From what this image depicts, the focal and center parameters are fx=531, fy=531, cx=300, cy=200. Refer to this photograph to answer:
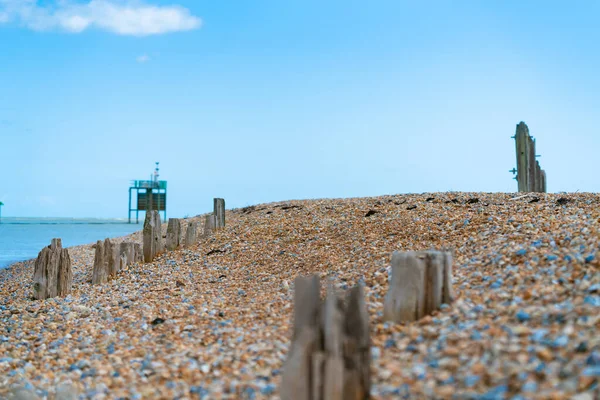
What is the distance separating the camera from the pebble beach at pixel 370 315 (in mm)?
3285

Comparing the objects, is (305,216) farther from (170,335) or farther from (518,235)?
(170,335)

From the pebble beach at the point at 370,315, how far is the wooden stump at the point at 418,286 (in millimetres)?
128

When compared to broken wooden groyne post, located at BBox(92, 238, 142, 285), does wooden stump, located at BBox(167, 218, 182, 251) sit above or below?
above

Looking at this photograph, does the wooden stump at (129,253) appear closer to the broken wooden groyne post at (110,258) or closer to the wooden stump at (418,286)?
the broken wooden groyne post at (110,258)

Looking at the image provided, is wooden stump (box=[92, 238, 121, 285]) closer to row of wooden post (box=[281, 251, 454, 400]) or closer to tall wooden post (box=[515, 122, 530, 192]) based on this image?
row of wooden post (box=[281, 251, 454, 400])

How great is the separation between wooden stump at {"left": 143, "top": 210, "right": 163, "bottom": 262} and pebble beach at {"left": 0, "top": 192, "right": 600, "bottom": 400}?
12.2 inches

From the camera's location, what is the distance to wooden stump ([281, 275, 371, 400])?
3.04 meters

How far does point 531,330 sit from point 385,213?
290 inches

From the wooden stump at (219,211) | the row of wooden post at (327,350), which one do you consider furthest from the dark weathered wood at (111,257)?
the row of wooden post at (327,350)

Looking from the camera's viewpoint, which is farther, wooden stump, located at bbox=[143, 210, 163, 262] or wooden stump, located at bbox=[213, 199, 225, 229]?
wooden stump, located at bbox=[213, 199, 225, 229]

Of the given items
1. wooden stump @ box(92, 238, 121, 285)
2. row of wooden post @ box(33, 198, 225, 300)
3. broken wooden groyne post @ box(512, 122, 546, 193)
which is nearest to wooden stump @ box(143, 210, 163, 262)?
row of wooden post @ box(33, 198, 225, 300)

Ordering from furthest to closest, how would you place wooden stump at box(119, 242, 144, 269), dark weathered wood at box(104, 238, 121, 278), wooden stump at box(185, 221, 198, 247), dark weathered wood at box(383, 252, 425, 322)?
wooden stump at box(185, 221, 198, 247), wooden stump at box(119, 242, 144, 269), dark weathered wood at box(104, 238, 121, 278), dark weathered wood at box(383, 252, 425, 322)

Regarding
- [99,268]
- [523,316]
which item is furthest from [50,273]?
[523,316]

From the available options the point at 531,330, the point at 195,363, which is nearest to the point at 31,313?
the point at 195,363
